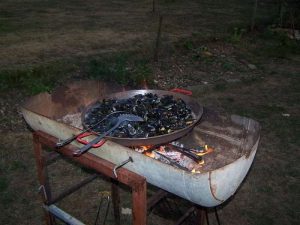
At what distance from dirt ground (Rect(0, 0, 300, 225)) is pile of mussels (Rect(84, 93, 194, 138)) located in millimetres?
1218

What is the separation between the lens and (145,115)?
9.78 ft

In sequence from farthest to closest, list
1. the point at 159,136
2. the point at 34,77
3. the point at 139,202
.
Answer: the point at 34,77, the point at 159,136, the point at 139,202

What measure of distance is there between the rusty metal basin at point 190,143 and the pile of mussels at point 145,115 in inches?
9.3

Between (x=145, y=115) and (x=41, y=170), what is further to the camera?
(x=41, y=170)

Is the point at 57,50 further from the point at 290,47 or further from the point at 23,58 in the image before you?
the point at 290,47

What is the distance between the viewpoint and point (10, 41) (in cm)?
813

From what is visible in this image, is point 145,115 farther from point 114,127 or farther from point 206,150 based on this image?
point 206,150

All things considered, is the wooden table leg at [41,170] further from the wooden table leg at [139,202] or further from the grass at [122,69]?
the grass at [122,69]

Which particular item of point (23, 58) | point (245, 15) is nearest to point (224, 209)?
point (23, 58)

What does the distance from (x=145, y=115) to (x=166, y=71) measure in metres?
4.51

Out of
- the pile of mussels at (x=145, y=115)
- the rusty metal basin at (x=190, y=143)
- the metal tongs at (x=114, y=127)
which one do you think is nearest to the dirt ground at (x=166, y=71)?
the rusty metal basin at (x=190, y=143)

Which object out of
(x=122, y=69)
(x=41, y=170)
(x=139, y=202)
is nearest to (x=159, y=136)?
(x=139, y=202)

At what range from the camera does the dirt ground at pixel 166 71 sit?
401 centimetres

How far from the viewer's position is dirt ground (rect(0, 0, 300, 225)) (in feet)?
13.2
